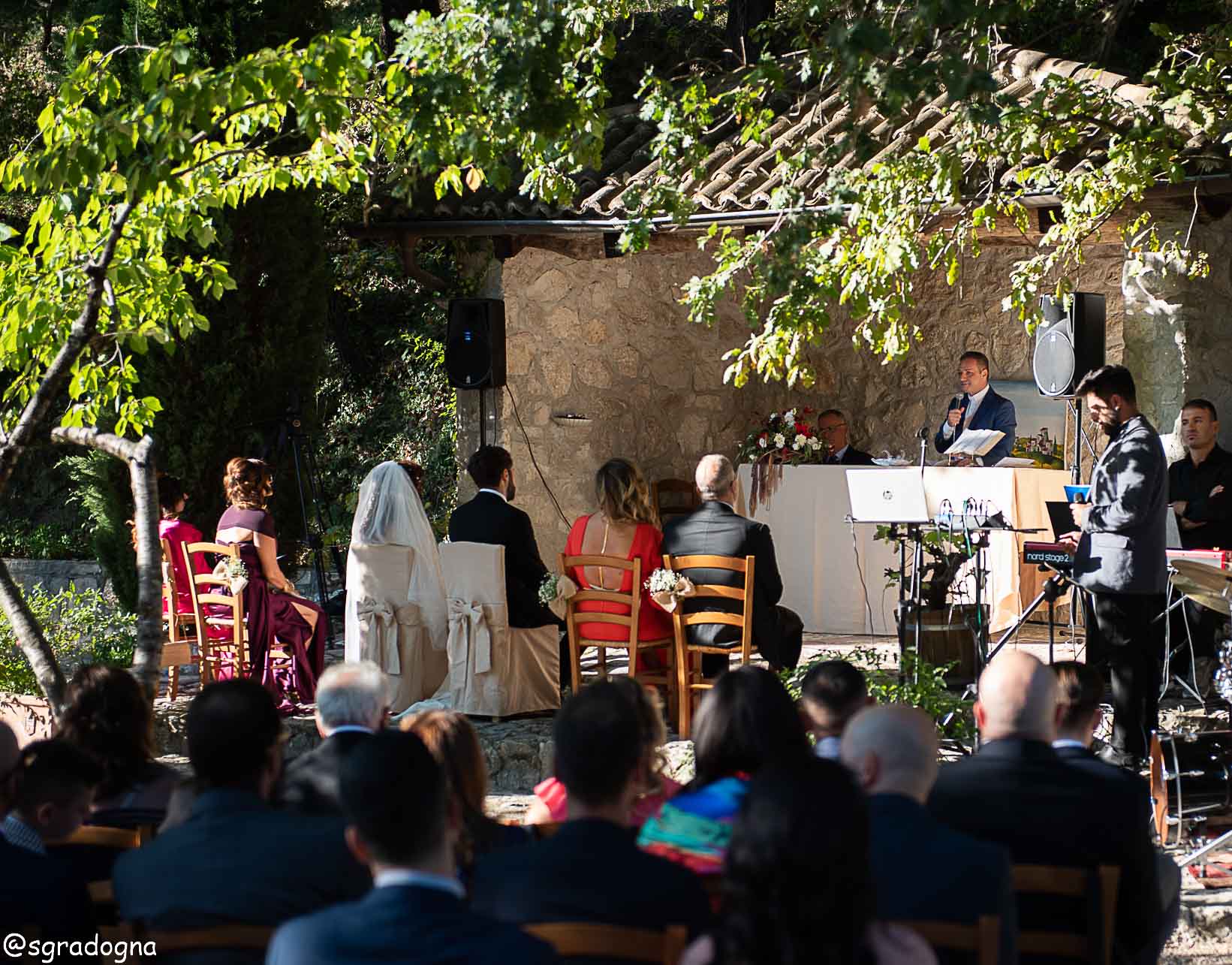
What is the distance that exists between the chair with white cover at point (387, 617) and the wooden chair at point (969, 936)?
15.2ft

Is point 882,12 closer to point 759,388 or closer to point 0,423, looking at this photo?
point 0,423

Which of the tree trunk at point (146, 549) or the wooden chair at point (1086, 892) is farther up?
the tree trunk at point (146, 549)

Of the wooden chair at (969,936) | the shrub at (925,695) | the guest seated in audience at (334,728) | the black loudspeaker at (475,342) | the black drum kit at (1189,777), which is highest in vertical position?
the black loudspeaker at (475,342)

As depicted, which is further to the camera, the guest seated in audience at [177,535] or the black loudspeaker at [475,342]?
the black loudspeaker at [475,342]

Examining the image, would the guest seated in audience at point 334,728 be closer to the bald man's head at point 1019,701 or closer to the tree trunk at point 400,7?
the bald man's head at point 1019,701

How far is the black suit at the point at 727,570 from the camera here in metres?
6.28

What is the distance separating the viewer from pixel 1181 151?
7188 millimetres

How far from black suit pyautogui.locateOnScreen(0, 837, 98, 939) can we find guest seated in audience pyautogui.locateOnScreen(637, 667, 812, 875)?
1016mm

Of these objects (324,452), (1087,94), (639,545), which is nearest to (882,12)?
(1087,94)

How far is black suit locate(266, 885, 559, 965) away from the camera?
1.96 meters

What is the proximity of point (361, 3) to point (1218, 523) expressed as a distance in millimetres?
9357

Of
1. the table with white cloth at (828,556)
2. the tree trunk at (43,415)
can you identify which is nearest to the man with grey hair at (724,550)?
the table with white cloth at (828,556)

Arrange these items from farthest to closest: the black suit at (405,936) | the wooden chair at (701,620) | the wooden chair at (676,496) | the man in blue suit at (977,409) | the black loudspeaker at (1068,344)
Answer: the wooden chair at (676,496) → the man in blue suit at (977,409) → the black loudspeaker at (1068,344) → the wooden chair at (701,620) → the black suit at (405,936)

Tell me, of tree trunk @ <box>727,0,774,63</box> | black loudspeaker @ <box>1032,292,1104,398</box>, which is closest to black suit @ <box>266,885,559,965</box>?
black loudspeaker @ <box>1032,292,1104,398</box>
